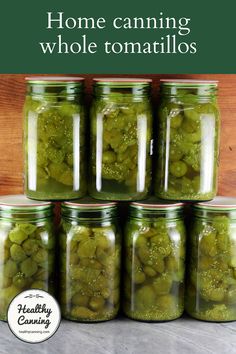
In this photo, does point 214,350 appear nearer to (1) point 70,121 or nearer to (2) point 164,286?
(2) point 164,286

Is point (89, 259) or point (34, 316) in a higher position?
point (89, 259)

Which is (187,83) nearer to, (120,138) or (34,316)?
(120,138)

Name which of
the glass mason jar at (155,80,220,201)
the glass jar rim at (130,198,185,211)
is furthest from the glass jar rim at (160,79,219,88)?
the glass jar rim at (130,198,185,211)

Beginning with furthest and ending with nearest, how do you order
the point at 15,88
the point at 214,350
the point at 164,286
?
the point at 15,88 → the point at 164,286 → the point at 214,350

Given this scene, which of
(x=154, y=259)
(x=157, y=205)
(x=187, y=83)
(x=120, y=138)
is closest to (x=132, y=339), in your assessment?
(x=154, y=259)

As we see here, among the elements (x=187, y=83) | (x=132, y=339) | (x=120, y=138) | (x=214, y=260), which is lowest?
(x=132, y=339)

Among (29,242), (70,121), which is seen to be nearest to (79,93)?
(70,121)
